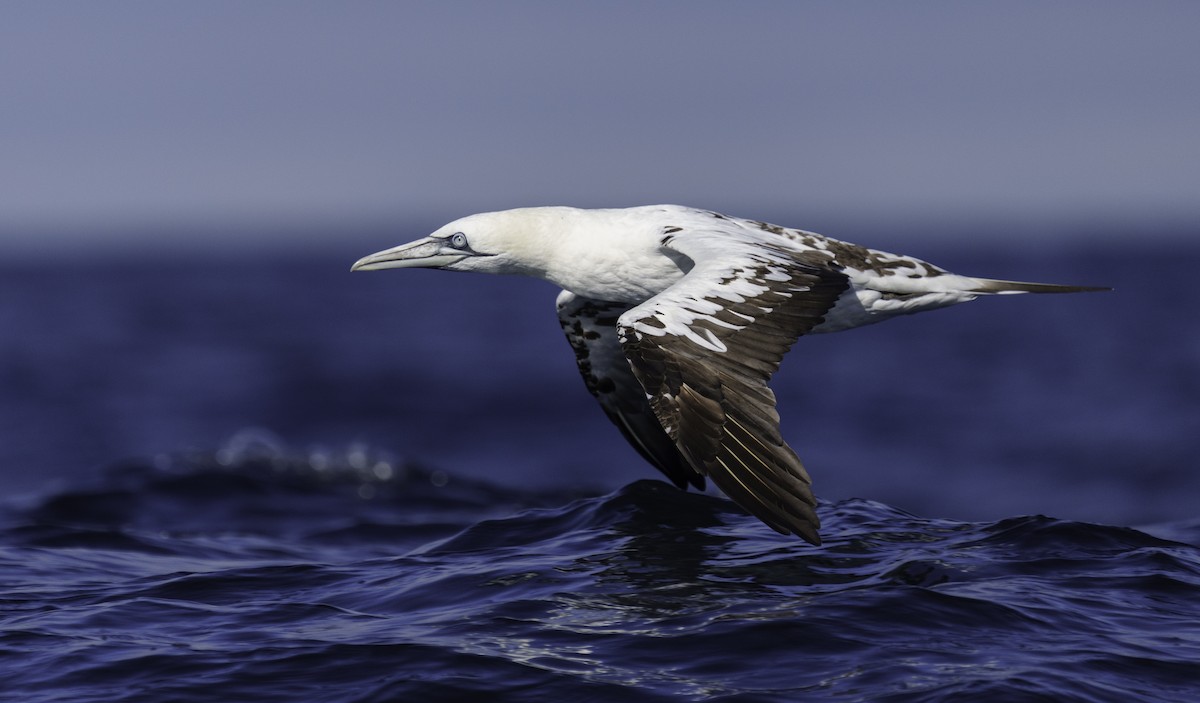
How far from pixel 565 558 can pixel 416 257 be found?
10.3 feet

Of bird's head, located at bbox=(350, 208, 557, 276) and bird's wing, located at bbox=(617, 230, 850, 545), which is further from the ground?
bird's head, located at bbox=(350, 208, 557, 276)

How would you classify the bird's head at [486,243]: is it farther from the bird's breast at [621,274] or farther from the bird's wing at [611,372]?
the bird's wing at [611,372]

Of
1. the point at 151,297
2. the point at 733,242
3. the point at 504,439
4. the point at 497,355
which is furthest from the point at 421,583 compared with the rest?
the point at 151,297

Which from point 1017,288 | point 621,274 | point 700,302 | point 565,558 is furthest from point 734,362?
point 1017,288

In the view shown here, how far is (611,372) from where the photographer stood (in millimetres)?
12773

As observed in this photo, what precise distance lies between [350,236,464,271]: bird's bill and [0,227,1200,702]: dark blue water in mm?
2215

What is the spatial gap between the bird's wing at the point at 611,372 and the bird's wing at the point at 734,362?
7.70 feet

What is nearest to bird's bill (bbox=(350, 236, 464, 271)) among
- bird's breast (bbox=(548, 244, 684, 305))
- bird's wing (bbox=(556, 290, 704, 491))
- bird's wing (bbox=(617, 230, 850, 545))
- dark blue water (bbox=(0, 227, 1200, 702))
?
bird's breast (bbox=(548, 244, 684, 305))

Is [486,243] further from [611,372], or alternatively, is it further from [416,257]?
[611,372]

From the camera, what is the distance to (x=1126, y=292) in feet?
303

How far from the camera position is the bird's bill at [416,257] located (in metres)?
11.5

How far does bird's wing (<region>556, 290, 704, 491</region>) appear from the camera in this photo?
1249cm

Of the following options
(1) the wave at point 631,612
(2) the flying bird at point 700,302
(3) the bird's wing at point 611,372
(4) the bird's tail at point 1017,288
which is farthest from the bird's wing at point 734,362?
(3) the bird's wing at point 611,372

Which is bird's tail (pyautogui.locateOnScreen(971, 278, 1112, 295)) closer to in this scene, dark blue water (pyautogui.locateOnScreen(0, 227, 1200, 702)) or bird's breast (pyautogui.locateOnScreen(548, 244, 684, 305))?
dark blue water (pyautogui.locateOnScreen(0, 227, 1200, 702))
